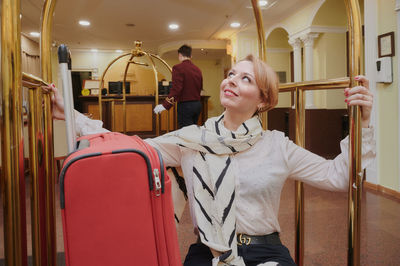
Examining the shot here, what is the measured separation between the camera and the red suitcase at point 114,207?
681 mm

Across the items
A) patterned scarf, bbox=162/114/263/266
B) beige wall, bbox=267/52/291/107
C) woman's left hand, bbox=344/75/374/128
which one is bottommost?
patterned scarf, bbox=162/114/263/266

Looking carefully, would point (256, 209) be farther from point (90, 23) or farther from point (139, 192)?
point (90, 23)

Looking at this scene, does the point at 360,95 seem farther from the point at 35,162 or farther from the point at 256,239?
the point at 35,162

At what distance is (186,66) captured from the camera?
4754mm

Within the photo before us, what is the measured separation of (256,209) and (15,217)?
71 centimetres

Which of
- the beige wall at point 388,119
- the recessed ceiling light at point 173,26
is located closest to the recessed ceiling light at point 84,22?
the recessed ceiling light at point 173,26

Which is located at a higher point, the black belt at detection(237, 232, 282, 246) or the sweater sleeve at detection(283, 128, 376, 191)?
the sweater sleeve at detection(283, 128, 376, 191)

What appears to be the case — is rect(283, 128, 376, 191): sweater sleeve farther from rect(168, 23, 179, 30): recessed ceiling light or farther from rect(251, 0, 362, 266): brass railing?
rect(168, 23, 179, 30): recessed ceiling light

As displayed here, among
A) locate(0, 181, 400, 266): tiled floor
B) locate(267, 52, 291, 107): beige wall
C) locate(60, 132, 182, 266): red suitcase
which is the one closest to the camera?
locate(60, 132, 182, 266): red suitcase

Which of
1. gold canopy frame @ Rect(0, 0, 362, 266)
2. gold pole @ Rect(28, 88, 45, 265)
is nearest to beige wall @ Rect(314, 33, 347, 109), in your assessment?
gold canopy frame @ Rect(0, 0, 362, 266)

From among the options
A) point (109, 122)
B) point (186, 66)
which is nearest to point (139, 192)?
point (186, 66)

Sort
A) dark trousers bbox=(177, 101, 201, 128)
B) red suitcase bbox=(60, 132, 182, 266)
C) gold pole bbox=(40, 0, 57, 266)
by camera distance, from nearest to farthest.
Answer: red suitcase bbox=(60, 132, 182, 266), gold pole bbox=(40, 0, 57, 266), dark trousers bbox=(177, 101, 201, 128)

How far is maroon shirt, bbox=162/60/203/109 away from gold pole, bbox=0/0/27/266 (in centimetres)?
406

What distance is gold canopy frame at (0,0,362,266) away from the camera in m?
0.54
